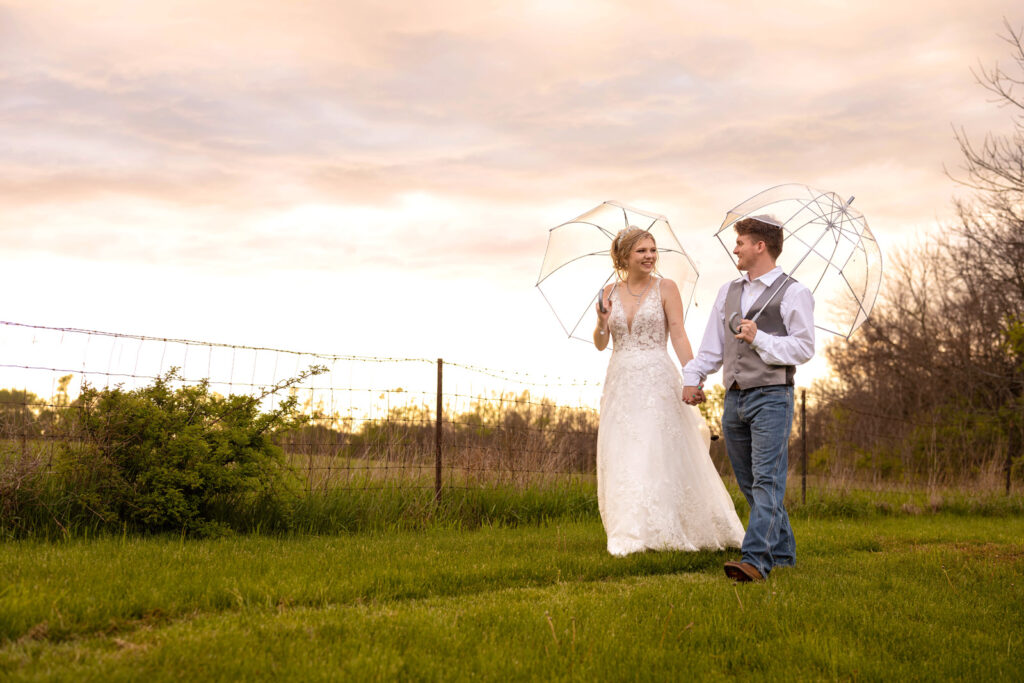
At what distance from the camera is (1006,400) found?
21.3m

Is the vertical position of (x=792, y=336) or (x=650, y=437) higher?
(x=792, y=336)

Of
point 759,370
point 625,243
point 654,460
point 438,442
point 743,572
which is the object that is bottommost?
point 743,572

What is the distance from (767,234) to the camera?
18.7ft

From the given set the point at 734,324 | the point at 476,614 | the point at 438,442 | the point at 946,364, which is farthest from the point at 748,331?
the point at 946,364

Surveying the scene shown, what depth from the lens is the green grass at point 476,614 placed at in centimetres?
342

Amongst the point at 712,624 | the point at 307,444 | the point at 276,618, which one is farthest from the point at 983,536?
the point at 276,618

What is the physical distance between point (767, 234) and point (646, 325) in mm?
1267

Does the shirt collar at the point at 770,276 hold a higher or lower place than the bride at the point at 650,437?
higher

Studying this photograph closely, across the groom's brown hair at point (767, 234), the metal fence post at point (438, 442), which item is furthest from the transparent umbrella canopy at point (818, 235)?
the metal fence post at point (438, 442)

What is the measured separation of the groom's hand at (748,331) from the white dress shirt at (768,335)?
26 mm

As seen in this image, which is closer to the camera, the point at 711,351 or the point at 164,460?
the point at 711,351

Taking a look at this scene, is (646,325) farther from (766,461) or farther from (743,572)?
(743,572)

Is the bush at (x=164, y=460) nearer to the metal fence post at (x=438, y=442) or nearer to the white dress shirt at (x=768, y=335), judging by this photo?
the metal fence post at (x=438, y=442)

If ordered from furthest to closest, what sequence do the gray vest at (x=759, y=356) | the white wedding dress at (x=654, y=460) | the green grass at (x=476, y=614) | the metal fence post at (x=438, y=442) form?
the metal fence post at (x=438, y=442)
the white wedding dress at (x=654, y=460)
the gray vest at (x=759, y=356)
the green grass at (x=476, y=614)
